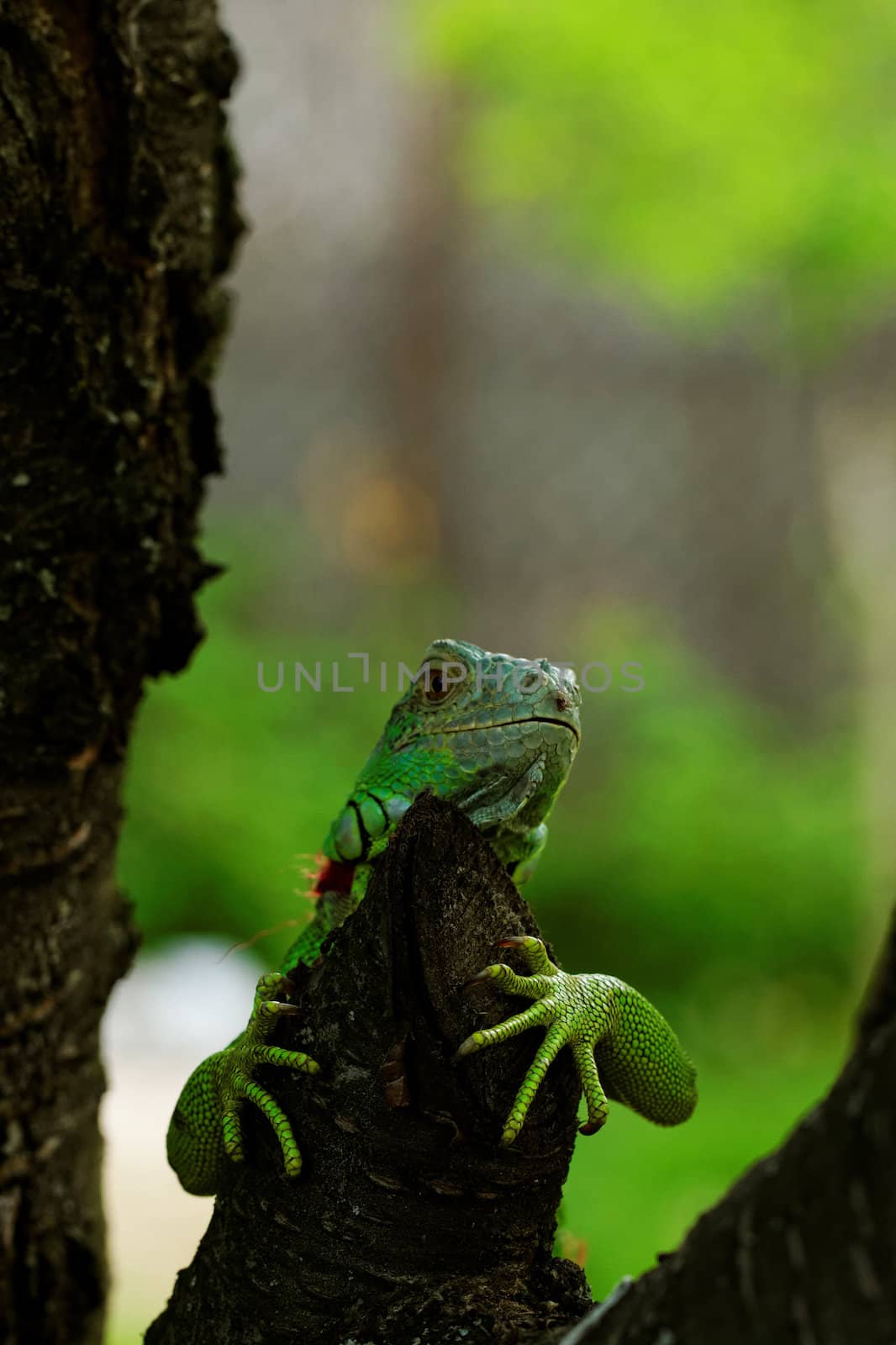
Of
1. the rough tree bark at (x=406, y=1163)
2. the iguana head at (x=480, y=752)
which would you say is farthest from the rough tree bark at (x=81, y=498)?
the rough tree bark at (x=406, y=1163)

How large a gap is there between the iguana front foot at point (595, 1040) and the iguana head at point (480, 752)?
15.1 inches

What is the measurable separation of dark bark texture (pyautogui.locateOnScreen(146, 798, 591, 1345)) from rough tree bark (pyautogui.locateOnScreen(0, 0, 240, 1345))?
0.93 meters

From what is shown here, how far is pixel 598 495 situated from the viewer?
11.9 m

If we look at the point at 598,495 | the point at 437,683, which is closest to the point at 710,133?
the point at 598,495

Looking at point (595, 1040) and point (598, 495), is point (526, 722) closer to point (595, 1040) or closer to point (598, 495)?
point (595, 1040)

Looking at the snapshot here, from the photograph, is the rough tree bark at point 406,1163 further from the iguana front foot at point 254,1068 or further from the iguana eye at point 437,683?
the iguana eye at point 437,683

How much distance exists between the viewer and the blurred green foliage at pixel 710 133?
7.66 meters

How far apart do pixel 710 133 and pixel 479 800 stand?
21.9 ft

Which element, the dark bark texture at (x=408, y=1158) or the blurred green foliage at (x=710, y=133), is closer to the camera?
the dark bark texture at (x=408, y=1158)

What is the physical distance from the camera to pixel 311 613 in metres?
11.4

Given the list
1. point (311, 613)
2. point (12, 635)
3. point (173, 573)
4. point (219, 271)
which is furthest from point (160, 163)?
point (311, 613)

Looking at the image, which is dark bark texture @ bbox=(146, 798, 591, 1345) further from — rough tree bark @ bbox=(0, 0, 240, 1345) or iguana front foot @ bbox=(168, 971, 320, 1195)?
rough tree bark @ bbox=(0, 0, 240, 1345)

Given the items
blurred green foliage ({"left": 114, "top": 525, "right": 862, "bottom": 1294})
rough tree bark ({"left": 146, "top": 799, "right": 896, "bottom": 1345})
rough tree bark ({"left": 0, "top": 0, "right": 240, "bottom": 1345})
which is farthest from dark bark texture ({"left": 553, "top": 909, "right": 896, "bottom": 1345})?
blurred green foliage ({"left": 114, "top": 525, "right": 862, "bottom": 1294})

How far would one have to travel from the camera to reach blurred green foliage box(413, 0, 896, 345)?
766cm
